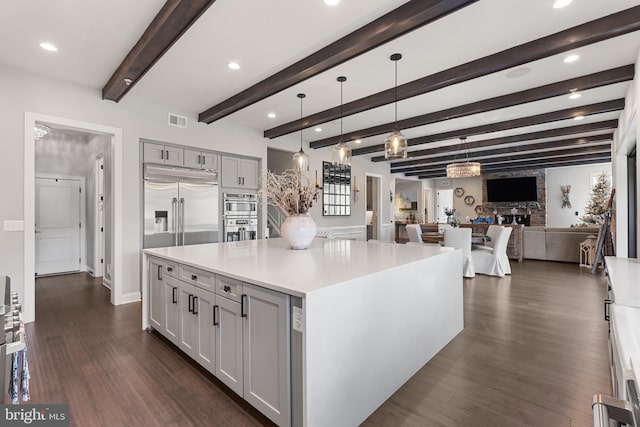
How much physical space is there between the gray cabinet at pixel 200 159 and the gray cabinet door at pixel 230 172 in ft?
0.52

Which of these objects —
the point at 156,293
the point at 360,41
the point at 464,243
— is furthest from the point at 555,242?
the point at 156,293

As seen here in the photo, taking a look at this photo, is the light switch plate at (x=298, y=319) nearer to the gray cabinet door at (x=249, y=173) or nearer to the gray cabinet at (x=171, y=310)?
the gray cabinet at (x=171, y=310)

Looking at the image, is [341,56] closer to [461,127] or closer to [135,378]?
[135,378]

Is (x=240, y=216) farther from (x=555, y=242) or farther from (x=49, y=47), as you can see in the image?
(x=555, y=242)

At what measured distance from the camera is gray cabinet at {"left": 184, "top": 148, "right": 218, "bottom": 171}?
15.7 feet

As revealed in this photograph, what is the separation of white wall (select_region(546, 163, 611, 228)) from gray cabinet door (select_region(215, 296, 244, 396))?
11.8 meters

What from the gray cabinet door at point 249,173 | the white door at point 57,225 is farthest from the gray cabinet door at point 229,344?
the white door at point 57,225

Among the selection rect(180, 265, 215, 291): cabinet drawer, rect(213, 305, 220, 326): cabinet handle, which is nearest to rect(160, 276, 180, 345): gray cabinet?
rect(180, 265, 215, 291): cabinet drawer

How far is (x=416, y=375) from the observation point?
2225 mm

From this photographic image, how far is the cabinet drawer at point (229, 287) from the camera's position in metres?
1.83

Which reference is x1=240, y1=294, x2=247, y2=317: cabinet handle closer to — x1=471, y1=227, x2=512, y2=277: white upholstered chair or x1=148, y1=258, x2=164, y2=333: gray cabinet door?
x1=148, y1=258, x2=164, y2=333: gray cabinet door

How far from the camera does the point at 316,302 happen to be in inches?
56.8

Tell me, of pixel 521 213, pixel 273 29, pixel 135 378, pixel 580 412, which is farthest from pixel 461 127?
pixel 521 213

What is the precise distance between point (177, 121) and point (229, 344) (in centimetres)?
386
